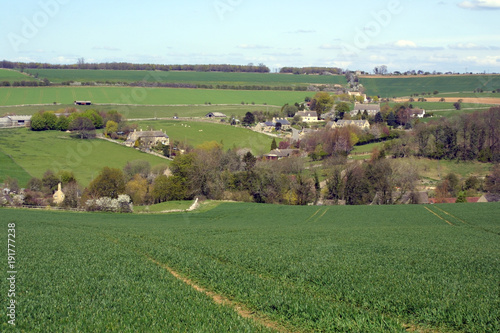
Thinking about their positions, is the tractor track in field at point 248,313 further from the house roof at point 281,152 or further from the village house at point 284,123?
the village house at point 284,123

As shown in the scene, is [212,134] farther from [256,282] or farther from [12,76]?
[12,76]

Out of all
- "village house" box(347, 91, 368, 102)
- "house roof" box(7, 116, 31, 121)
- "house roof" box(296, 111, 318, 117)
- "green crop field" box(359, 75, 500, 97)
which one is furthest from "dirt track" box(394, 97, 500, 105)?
"house roof" box(7, 116, 31, 121)

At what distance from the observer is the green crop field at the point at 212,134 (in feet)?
294

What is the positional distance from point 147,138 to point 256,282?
7650 cm

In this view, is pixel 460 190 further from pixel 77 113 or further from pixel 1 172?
pixel 77 113

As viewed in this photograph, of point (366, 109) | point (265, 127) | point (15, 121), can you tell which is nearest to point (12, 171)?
point (15, 121)

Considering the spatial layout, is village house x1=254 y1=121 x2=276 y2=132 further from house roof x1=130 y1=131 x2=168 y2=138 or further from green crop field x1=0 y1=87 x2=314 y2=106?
green crop field x1=0 y1=87 x2=314 y2=106

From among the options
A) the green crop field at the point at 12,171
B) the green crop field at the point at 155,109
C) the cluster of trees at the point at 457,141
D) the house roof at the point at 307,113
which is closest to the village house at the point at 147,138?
the green crop field at the point at 12,171

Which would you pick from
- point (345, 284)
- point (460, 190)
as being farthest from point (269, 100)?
point (345, 284)

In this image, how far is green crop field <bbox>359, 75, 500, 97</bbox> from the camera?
14062cm

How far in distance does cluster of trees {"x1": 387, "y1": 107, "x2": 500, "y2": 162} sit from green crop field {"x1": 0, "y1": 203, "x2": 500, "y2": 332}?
50.0m

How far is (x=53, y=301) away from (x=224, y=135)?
84627mm

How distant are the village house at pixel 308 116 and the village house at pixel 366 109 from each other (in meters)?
9.89

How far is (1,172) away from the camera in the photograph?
6169 centimetres
